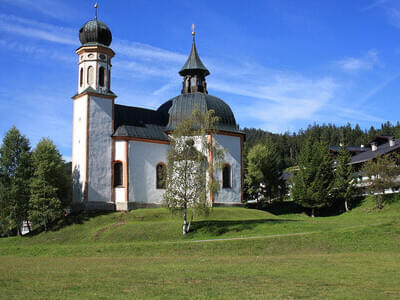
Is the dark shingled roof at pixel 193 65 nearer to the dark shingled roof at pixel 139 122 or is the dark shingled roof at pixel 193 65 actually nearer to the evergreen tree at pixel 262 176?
the dark shingled roof at pixel 139 122

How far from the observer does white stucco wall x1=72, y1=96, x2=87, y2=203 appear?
39219 mm

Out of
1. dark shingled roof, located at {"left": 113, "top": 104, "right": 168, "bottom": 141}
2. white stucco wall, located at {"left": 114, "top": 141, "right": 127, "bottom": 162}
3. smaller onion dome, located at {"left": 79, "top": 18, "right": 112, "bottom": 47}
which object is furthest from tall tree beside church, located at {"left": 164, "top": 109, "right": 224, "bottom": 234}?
smaller onion dome, located at {"left": 79, "top": 18, "right": 112, "bottom": 47}

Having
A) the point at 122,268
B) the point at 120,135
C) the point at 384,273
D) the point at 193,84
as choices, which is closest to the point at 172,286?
the point at 122,268

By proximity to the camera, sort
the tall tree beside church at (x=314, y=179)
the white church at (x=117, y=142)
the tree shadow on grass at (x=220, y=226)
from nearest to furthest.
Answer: the tree shadow on grass at (x=220, y=226) < the white church at (x=117, y=142) < the tall tree beside church at (x=314, y=179)

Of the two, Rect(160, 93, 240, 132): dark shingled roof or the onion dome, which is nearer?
Rect(160, 93, 240, 132): dark shingled roof

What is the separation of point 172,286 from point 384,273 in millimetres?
6995

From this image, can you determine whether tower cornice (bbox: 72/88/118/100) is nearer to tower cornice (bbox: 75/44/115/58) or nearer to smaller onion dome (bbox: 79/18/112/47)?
tower cornice (bbox: 75/44/115/58)

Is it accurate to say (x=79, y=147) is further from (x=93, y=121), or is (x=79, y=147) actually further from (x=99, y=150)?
(x=93, y=121)

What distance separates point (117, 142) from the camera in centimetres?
4066

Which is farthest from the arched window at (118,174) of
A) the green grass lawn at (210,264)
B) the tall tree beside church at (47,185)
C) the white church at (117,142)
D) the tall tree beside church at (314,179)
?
the tall tree beside church at (314,179)

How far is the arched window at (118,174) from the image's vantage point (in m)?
40.4

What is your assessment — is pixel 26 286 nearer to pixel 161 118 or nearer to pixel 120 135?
pixel 120 135

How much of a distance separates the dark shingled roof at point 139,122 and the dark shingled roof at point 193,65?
18.3ft

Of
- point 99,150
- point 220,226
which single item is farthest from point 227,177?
point 220,226
